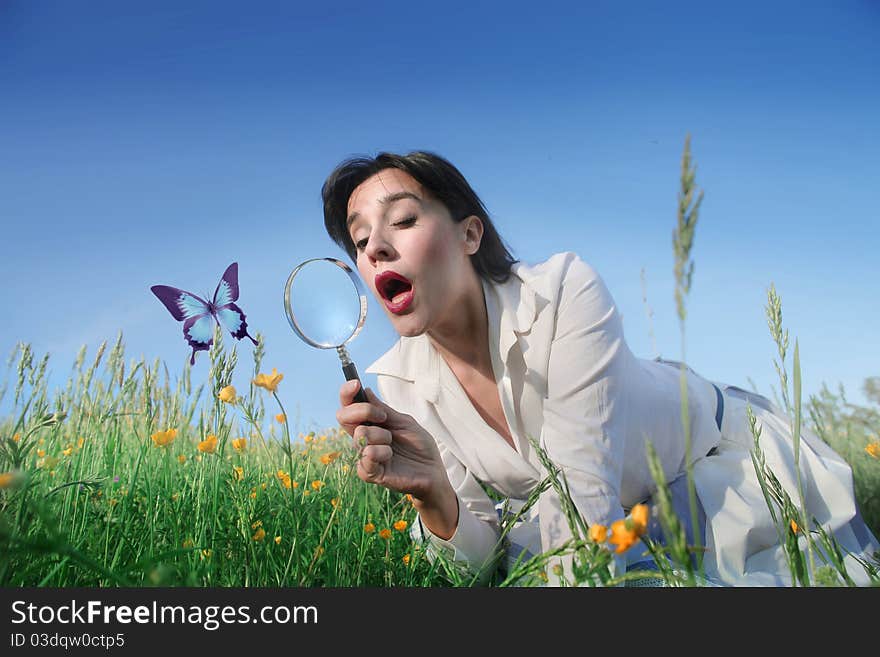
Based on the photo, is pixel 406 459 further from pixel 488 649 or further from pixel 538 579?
pixel 488 649

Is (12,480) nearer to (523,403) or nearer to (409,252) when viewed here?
(409,252)

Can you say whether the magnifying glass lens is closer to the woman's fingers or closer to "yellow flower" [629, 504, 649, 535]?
the woman's fingers

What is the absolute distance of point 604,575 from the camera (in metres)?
0.93

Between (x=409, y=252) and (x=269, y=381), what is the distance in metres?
0.73

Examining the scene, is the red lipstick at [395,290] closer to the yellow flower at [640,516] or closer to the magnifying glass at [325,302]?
the magnifying glass at [325,302]

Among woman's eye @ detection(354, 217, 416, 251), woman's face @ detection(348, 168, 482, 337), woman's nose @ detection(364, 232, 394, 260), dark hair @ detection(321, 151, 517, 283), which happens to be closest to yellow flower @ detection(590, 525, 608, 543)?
woman's face @ detection(348, 168, 482, 337)

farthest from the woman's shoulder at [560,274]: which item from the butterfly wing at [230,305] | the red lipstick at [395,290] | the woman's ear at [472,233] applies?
the butterfly wing at [230,305]

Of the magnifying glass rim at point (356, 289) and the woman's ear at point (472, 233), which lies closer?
the magnifying glass rim at point (356, 289)

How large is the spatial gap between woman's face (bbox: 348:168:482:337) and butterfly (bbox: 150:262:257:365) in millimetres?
440

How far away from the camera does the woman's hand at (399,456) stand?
1.43 metres

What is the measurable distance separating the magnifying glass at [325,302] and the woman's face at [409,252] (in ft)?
1.10

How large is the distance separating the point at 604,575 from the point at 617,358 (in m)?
1.08

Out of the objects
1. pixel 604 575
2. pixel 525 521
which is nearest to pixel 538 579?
pixel 604 575

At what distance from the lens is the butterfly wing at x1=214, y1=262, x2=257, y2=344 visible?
1.77 m
